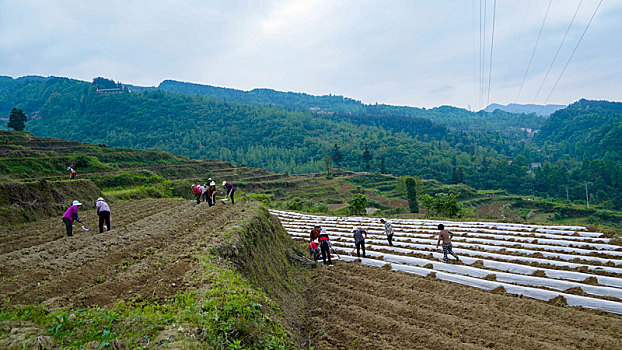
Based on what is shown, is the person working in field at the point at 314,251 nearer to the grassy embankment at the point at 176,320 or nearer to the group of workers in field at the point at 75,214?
the grassy embankment at the point at 176,320

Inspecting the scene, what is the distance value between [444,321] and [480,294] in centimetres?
249

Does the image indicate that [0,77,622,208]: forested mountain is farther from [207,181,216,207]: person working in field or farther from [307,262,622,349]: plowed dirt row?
[307,262,622,349]: plowed dirt row

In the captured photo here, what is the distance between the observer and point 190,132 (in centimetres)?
15062

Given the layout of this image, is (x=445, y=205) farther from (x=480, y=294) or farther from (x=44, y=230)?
(x=44, y=230)

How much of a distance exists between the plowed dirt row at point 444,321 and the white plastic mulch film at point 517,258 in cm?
99

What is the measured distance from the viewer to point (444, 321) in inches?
304

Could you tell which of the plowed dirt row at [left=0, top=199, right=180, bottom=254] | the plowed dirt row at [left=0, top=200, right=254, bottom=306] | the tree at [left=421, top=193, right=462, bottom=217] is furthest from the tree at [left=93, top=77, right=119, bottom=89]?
the plowed dirt row at [left=0, top=200, right=254, bottom=306]

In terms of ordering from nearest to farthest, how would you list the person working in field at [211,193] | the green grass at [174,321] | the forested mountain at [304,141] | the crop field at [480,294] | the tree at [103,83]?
the green grass at [174,321], the crop field at [480,294], the person working in field at [211,193], the forested mountain at [304,141], the tree at [103,83]

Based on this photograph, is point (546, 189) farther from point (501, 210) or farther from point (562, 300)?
point (562, 300)

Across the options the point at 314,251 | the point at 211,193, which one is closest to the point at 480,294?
the point at 314,251

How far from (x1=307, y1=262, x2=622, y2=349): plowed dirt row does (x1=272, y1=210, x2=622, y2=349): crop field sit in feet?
0.08

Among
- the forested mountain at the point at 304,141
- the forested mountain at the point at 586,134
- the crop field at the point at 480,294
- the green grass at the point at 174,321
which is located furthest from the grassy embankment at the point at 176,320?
the forested mountain at the point at 586,134

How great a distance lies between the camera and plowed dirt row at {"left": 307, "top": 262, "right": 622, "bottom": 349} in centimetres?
678

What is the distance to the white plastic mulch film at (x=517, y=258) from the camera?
9320 millimetres
